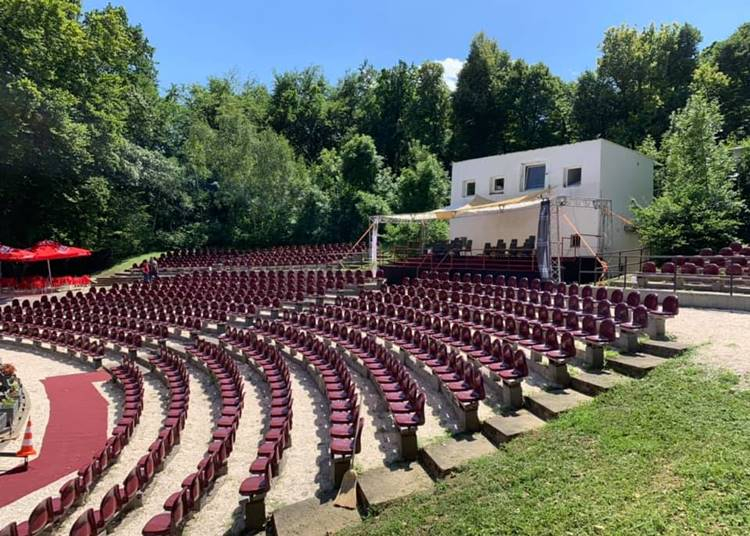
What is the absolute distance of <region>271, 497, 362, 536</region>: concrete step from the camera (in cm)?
475

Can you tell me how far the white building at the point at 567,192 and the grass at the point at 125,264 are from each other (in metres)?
21.1

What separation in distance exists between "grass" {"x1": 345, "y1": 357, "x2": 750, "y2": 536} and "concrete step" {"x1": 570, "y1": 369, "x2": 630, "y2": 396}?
1.97 ft

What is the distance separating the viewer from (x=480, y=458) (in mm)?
5527

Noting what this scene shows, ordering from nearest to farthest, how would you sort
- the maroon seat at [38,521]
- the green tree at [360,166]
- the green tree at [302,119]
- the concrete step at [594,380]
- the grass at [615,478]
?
1. the grass at [615,478]
2. the maroon seat at [38,521]
3. the concrete step at [594,380]
4. the green tree at [360,166]
5. the green tree at [302,119]

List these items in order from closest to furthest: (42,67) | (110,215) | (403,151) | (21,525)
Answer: (21,525) → (42,67) → (110,215) → (403,151)

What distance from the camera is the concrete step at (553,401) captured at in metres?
6.36

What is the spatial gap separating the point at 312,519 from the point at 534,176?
62.1 ft

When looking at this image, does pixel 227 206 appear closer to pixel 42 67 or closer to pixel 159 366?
pixel 42 67

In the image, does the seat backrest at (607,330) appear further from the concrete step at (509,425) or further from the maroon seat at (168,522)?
the maroon seat at (168,522)

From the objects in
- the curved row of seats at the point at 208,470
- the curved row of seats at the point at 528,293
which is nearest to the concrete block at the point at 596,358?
the curved row of seats at the point at 528,293

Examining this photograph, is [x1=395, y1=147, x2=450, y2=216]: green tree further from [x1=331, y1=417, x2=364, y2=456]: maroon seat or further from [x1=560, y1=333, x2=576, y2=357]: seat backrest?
[x1=331, y1=417, x2=364, y2=456]: maroon seat

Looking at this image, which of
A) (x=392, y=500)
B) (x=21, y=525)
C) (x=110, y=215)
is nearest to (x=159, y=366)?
(x=21, y=525)

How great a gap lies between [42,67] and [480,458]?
2891 cm

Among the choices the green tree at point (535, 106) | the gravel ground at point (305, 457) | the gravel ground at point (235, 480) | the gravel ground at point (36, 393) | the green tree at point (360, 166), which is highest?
the green tree at point (535, 106)
